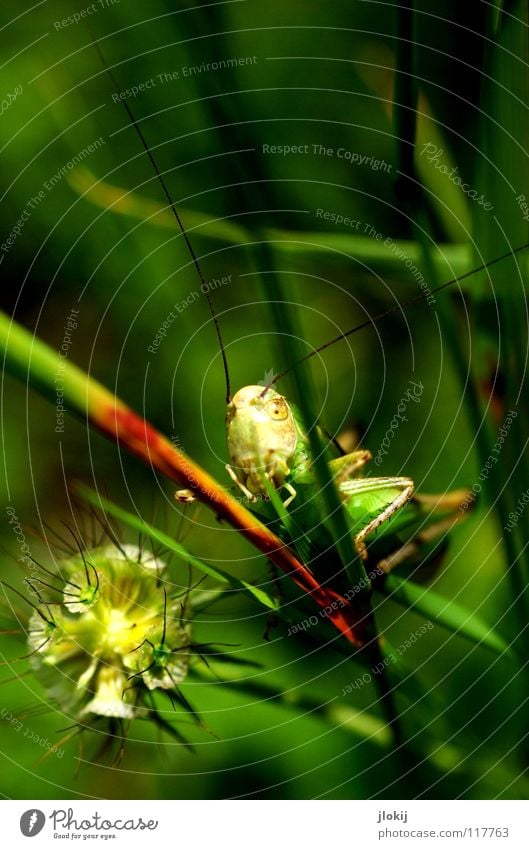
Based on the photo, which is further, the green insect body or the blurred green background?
the blurred green background

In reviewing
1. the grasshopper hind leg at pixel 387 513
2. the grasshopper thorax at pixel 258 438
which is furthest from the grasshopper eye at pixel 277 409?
the grasshopper hind leg at pixel 387 513

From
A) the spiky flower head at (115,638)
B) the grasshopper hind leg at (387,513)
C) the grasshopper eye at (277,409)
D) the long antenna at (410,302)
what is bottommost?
the spiky flower head at (115,638)

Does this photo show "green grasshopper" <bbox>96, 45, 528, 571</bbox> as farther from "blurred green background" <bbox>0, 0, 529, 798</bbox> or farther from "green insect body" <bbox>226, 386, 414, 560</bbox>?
"blurred green background" <bbox>0, 0, 529, 798</bbox>

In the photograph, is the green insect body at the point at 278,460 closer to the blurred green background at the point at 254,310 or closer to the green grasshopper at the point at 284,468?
the green grasshopper at the point at 284,468

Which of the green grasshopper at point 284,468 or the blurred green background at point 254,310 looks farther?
the blurred green background at point 254,310

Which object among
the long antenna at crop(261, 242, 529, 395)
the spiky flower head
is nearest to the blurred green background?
the long antenna at crop(261, 242, 529, 395)

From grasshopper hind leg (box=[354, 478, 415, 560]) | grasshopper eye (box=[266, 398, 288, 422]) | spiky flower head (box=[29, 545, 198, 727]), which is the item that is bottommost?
spiky flower head (box=[29, 545, 198, 727])

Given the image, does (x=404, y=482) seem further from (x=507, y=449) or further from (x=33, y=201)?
(x=33, y=201)
